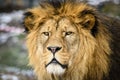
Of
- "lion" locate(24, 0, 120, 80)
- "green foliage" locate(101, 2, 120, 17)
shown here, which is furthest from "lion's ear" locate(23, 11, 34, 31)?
"green foliage" locate(101, 2, 120, 17)

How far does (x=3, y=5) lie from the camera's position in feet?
60.3

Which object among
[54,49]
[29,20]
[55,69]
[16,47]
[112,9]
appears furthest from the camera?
[16,47]

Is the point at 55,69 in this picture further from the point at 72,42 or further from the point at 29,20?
the point at 29,20

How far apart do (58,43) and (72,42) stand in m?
0.27

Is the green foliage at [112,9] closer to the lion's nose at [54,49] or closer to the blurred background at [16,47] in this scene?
the blurred background at [16,47]

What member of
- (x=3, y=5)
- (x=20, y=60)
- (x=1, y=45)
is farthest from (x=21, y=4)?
(x=20, y=60)

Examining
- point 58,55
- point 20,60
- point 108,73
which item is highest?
point 58,55

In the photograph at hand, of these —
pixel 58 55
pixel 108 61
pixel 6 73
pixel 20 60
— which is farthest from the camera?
pixel 20 60

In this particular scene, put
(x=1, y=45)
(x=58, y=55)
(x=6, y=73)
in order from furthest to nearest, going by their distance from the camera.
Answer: (x=1, y=45) → (x=6, y=73) → (x=58, y=55)

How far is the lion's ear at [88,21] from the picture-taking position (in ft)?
19.2

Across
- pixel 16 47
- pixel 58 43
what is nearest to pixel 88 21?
pixel 58 43

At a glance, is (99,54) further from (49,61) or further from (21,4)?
(21,4)

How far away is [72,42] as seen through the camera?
583 centimetres

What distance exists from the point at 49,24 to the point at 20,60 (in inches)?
236
